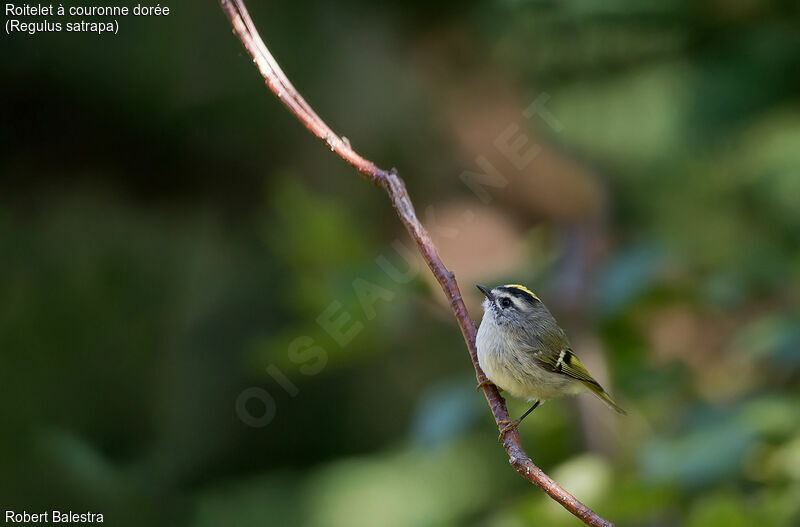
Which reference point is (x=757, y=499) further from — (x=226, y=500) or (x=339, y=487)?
(x=226, y=500)

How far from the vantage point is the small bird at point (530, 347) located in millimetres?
1638

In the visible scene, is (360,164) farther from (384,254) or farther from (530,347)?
(384,254)

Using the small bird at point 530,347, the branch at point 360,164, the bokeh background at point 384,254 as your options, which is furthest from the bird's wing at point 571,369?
the branch at point 360,164

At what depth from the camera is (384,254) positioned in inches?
93.9

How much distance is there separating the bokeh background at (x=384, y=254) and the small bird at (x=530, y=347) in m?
0.24

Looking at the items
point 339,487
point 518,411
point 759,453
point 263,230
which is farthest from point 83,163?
point 759,453

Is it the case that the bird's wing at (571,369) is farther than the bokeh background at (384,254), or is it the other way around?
the bokeh background at (384,254)

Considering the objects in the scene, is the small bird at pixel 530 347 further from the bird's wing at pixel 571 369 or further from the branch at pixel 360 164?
the branch at pixel 360 164

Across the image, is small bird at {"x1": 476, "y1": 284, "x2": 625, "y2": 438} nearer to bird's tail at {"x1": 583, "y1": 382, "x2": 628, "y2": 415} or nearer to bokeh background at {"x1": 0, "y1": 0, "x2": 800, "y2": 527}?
bird's tail at {"x1": 583, "y1": 382, "x2": 628, "y2": 415}

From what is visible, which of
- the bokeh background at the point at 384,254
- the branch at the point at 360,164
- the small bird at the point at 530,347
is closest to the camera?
the branch at the point at 360,164

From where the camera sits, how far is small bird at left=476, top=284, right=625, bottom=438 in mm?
1638

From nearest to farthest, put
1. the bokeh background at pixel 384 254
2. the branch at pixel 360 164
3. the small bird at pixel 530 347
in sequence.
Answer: the branch at pixel 360 164, the small bird at pixel 530 347, the bokeh background at pixel 384 254

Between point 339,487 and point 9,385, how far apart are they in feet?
4.06

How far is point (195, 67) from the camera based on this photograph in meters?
2.96
